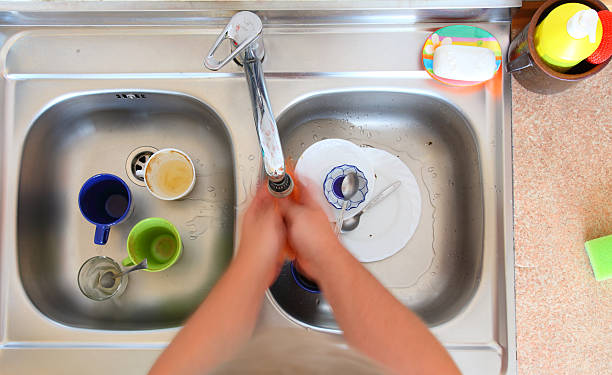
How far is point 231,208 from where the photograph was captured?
2.69 feet

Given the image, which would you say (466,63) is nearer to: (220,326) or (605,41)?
(605,41)

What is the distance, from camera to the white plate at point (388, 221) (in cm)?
80

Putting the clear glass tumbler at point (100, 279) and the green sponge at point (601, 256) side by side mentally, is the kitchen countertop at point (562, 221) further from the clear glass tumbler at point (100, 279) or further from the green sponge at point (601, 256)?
the clear glass tumbler at point (100, 279)

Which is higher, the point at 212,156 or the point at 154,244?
the point at 212,156

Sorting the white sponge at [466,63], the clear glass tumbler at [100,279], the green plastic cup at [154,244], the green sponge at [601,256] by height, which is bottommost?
the clear glass tumbler at [100,279]

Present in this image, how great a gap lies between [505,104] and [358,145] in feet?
0.98

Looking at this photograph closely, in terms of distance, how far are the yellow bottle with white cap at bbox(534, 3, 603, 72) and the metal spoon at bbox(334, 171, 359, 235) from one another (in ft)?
1.27

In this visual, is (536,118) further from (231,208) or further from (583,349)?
(231,208)

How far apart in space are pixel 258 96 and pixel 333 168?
0.90 feet

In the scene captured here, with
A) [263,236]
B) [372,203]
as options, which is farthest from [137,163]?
[372,203]

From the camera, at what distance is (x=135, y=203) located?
32.7 inches

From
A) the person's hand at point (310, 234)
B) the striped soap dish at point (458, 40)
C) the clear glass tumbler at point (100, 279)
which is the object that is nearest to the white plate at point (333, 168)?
the person's hand at point (310, 234)

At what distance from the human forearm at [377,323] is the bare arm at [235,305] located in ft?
0.33

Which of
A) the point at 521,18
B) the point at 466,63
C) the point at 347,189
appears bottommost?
the point at 347,189
